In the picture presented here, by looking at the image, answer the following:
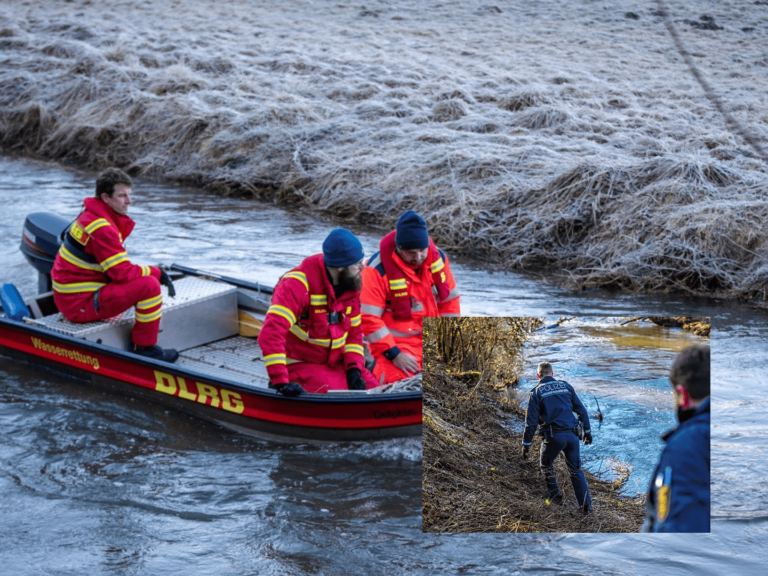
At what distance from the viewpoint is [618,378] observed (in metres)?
3.25

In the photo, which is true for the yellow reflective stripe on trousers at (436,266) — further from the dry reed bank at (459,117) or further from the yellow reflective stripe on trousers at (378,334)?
the dry reed bank at (459,117)

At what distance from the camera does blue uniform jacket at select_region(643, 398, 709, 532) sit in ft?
9.18

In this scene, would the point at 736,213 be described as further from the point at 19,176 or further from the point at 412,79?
the point at 19,176

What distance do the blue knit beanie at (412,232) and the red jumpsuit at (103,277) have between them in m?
2.32

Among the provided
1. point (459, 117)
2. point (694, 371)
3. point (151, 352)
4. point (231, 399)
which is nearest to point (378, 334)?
point (231, 399)

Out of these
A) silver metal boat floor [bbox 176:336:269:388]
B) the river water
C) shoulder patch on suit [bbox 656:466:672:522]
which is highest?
shoulder patch on suit [bbox 656:466:672:522]

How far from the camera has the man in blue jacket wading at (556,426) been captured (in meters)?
3.21

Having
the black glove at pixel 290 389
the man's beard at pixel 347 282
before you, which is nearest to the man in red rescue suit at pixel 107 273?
the black glove at pixel 290 389

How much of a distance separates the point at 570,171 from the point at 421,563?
773 cm

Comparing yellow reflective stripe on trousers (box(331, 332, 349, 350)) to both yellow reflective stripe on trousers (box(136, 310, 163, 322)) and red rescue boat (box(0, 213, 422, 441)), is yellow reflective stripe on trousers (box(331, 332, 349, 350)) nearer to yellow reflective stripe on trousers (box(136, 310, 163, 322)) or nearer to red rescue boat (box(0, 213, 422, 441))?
red rescue boat (box(0, 213, 422, 441))

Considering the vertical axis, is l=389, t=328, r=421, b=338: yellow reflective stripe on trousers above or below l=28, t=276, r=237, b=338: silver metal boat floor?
above

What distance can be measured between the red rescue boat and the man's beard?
76 cm

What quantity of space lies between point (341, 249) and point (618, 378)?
2520 mm

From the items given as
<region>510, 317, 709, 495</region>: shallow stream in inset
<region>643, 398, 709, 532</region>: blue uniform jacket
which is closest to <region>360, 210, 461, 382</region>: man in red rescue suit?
<region>510, 317, 709, 495</region>: shallow stream in inset
